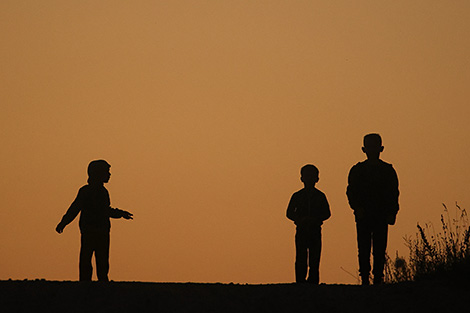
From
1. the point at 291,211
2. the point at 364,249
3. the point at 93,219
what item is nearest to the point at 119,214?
the point at 93,219

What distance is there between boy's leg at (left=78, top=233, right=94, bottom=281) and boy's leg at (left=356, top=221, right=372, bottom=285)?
3.75 m

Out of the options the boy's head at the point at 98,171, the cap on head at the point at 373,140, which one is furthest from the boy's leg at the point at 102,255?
the cap on head at the point at 373,140

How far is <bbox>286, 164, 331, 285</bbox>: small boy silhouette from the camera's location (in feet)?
44.8

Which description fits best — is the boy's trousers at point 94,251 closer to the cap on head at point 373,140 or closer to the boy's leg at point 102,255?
the boy's leg at point 102,255

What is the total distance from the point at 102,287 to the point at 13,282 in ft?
3.79

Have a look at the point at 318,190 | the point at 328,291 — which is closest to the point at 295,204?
the point at 318,190

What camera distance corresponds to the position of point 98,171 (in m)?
12.9

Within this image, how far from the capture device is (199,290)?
9.77 metres

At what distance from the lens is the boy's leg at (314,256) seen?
538 inches

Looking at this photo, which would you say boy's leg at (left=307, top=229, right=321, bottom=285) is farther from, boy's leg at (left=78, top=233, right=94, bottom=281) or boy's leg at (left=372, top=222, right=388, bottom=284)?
boy's leg at (left=78, top=233, right=94, bottom=281)

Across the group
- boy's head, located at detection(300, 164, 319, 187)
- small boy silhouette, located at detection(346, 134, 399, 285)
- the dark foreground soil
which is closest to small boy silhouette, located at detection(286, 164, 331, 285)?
boy's head, located at detection(300, 164, 319, 187)

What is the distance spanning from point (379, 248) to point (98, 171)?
4.06m

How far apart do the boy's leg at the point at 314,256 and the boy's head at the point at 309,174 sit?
73 centimetres

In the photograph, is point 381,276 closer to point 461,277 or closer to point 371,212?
point 371,212
